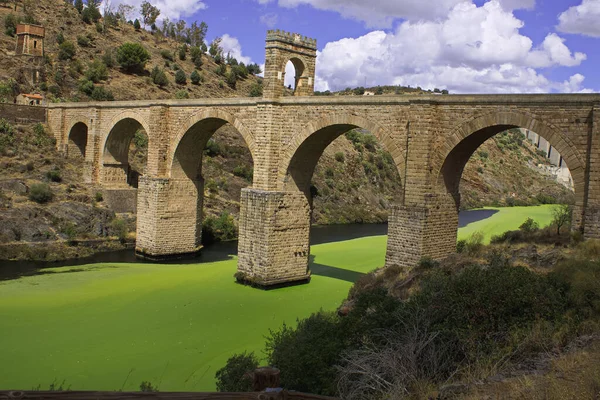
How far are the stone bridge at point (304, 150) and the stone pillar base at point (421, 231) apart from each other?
1.2 inches

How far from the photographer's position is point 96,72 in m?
47.9

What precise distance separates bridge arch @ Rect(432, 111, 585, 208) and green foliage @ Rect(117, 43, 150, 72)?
42677mm

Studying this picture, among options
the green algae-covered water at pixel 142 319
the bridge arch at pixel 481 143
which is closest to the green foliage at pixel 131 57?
the green algae-covered water at pixel 142 319

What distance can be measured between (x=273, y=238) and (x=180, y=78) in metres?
39.1

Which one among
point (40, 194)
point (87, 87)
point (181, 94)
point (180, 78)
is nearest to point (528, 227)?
point (40, 194)

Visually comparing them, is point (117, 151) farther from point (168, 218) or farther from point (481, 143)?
point (481, 143)

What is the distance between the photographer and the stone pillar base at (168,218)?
2416 centimetres

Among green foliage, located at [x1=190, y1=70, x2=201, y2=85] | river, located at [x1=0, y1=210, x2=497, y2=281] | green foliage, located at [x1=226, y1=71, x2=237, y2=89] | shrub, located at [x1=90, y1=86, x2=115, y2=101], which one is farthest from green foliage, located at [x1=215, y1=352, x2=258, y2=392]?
green foliage, located at [x1=226, y1=71, x2=237, y2=89]

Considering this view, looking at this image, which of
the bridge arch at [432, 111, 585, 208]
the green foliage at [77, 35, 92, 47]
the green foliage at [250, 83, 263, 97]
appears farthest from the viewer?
the green foliage at [250, 83, 263, 97]

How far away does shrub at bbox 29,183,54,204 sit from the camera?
89.4ft

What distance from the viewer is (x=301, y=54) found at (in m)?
20.1

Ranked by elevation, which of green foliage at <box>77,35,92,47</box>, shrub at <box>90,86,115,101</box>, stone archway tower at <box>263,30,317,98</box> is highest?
green foliage at <box>77,35,92,47</box>

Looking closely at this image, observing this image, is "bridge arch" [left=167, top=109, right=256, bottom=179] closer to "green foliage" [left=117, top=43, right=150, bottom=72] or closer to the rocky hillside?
the rocky hillside

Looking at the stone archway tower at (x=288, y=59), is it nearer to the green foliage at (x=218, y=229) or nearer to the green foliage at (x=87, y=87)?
the green foliage at (x=218, y=229)
